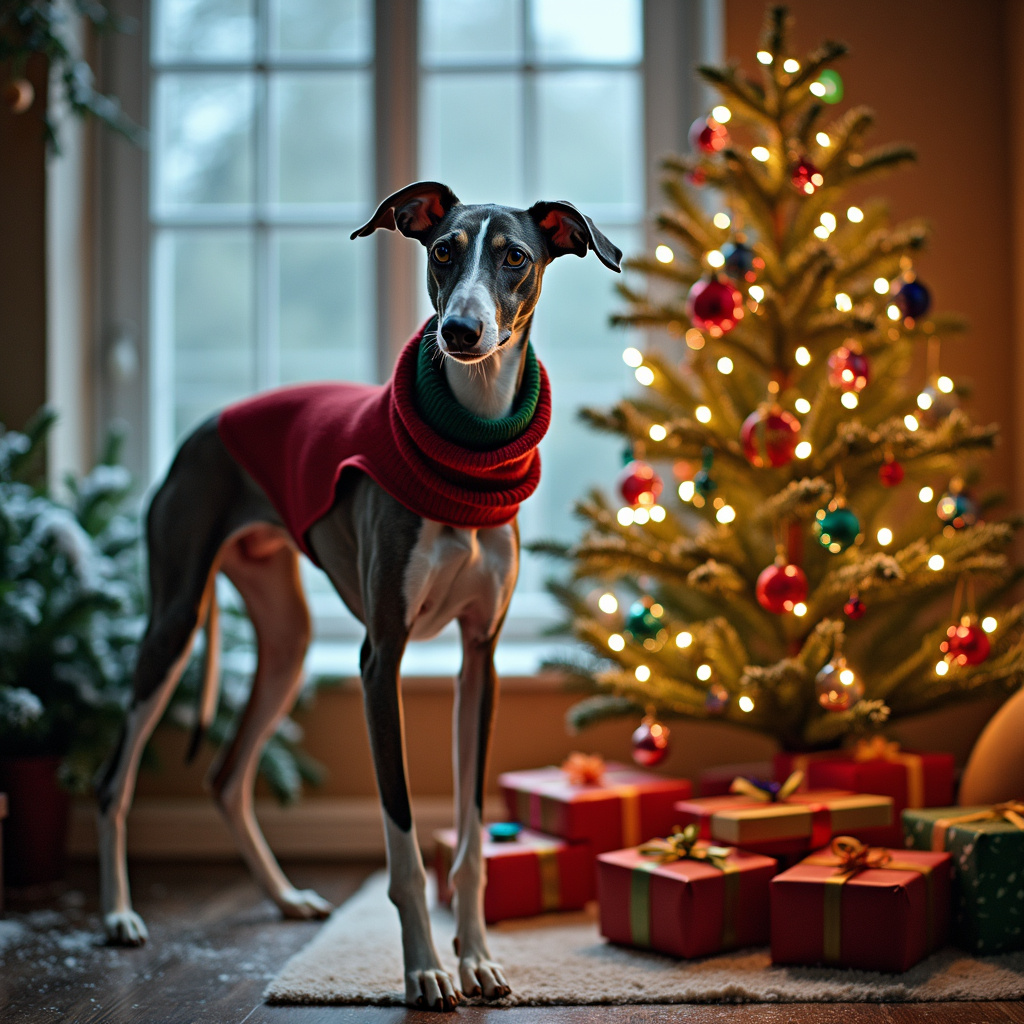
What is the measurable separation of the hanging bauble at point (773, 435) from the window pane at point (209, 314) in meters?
1.59

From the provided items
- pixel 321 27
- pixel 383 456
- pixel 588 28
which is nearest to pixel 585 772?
pixel 383 456

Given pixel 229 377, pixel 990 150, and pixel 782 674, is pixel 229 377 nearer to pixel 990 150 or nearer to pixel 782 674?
pixel 782 674

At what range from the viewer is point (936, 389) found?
219 centimetres

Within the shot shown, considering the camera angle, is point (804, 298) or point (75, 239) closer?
point (804, 298)

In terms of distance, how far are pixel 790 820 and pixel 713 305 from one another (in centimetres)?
95

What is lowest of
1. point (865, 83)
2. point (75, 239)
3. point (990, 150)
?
point (75, 239)

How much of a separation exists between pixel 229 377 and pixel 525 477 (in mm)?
1601

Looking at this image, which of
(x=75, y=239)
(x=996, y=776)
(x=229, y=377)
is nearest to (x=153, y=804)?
(x=229, y=377)

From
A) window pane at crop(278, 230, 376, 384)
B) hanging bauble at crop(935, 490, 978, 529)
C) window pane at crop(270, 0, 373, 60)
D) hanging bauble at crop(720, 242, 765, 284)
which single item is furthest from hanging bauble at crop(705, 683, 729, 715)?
window pane at crop(270, 0, 373, 60)

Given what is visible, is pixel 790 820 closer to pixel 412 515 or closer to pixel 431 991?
pixel 431 991

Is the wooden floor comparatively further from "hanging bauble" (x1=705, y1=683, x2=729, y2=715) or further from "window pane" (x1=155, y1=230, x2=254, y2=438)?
"window pane" (x1=155, y1=230, x2=254, y2=438)

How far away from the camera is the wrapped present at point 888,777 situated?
2055 mm

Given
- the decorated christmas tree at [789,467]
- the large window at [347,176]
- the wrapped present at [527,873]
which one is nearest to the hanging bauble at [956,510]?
the decorated christmas tree at [789,467]

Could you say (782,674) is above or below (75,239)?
below
